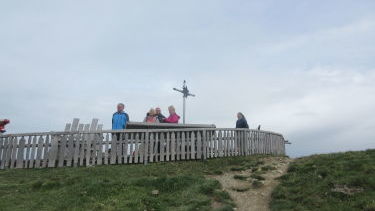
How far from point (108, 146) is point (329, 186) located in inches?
310

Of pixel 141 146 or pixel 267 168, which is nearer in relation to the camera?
pixel 267 168

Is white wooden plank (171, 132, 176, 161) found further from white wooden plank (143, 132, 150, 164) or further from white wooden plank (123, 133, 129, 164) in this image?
white wooden plank (123, 133, 129, 164)

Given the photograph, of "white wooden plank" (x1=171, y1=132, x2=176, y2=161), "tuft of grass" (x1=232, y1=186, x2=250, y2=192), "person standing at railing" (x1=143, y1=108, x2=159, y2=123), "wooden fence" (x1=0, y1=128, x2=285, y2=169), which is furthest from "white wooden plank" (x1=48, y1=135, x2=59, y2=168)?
"tuft of grass" (x1=232, y1=186, x2=250, y2=192)

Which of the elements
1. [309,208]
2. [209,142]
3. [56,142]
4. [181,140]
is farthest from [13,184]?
[309,208]

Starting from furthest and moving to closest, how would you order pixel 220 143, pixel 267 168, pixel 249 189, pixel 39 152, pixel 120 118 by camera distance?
pixel 120 118
pixel 220 143
pixel 39 152
pixel 267 168
pixel 249 189

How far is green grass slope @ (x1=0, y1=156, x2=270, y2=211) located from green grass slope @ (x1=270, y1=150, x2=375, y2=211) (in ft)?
5.02

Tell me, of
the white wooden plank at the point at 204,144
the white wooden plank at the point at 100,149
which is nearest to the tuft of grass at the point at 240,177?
the white wooden plank at the point at 204,144

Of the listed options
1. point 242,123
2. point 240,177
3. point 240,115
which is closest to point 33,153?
point 240,177

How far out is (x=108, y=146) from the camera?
50.1ft

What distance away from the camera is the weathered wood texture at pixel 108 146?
1516cm

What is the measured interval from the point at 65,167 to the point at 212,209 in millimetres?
7171

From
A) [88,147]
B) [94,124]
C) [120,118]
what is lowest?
[88,147]

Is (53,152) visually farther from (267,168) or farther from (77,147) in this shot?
(267,168)

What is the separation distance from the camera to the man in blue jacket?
54.0 ft
